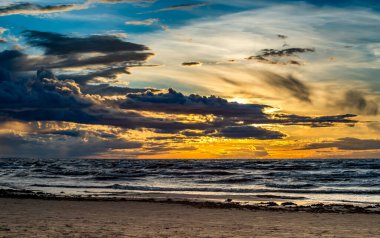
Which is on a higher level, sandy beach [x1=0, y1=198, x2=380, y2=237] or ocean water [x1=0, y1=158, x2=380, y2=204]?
sandy beach [x1=0, y1=198, x2=380, y2=237]

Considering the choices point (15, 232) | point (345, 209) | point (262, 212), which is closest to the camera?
point (15, 232)

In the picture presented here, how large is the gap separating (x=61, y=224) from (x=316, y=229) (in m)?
9.14

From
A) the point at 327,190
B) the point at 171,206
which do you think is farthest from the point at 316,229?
the point at 327,190

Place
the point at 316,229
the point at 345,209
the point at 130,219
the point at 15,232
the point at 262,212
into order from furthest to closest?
the point at 345,209, the point at 262,212, the point at 130,219, the point at 316,229, the point at 15,232

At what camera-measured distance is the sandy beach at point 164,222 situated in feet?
45.3

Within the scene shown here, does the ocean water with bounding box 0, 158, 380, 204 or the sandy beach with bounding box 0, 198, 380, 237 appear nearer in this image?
the sandy beach with bounding box 0, 198, 380, 237

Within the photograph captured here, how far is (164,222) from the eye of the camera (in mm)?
16391

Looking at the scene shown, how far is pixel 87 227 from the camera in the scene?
573 inches

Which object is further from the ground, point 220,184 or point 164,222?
point 164,222

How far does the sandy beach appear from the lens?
13.8 meters

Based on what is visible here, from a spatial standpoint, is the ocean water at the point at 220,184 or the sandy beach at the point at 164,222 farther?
Answer: the ocean water at the point at 220,184

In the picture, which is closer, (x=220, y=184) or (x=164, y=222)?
(x=164, y=222)

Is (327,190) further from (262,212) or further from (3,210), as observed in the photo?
(3,210)

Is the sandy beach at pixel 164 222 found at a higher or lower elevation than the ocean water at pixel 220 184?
higher
